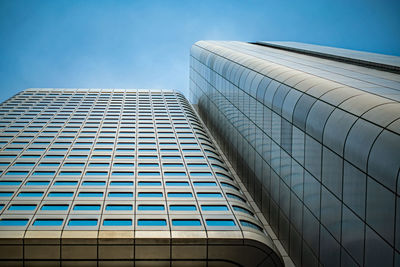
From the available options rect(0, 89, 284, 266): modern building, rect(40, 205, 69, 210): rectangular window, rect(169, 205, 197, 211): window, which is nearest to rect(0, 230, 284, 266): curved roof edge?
rect(0, 89, 284, 266): modern building

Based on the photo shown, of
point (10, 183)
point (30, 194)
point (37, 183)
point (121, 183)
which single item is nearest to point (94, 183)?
point (121, 183)

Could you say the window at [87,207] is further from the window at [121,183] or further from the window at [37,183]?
the window at [37,183]

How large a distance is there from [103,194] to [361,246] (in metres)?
17.0

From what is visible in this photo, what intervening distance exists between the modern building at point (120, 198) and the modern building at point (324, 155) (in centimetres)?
218

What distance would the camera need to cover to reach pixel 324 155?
23.6 meters

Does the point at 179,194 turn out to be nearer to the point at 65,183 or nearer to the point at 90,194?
the point at 90,194

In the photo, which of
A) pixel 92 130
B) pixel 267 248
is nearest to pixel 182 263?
pixel 267 248

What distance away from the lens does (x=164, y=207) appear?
2930cm

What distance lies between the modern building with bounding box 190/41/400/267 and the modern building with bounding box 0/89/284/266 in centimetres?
218

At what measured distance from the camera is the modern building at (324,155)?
1830 centimetres

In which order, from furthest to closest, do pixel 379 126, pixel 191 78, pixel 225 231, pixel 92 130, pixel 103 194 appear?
pixel 191 78 → pixel 92 130 → pixel 103 194 → pixel 225 231 → pixel 379 126

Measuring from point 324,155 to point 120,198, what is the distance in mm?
13196

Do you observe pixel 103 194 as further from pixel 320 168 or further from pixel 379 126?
pixel 379 126

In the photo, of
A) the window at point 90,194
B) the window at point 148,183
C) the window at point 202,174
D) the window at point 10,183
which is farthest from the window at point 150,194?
the window at point 10,183
